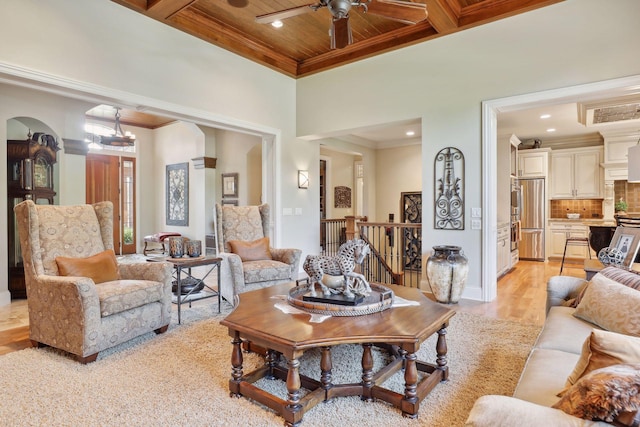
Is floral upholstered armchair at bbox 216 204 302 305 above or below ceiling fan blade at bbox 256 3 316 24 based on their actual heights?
below

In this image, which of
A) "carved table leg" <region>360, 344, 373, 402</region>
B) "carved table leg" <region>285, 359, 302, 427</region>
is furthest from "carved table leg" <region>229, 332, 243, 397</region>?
"carved table leg" <region>360, 344, 373, 402</region>

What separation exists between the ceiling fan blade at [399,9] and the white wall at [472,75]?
1.72 m

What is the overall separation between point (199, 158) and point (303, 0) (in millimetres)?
4582

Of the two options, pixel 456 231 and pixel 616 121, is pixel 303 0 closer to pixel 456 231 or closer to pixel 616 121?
pixel 456 231

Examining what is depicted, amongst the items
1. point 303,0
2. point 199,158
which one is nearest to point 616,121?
point 303,0

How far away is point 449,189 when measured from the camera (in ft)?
15.3

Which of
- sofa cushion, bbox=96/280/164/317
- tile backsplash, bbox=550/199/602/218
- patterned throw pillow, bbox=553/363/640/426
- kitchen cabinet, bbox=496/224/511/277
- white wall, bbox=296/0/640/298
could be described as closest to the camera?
patterned throw pillow, bbox=553/363/640/426

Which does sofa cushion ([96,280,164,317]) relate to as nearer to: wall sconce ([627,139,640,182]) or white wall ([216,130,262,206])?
white wall ([216,130,262,206])

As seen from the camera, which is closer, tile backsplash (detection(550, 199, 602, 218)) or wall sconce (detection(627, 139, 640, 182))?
wall sconce (detection(627, 139, 640, 182))

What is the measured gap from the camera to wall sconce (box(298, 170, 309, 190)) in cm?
621

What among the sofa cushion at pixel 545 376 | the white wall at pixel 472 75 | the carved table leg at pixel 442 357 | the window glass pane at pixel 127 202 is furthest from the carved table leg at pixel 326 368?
the window glass pane at pixel 127 202

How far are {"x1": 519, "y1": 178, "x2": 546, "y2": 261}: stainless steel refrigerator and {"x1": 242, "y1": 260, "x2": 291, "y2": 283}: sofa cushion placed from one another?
5.87m

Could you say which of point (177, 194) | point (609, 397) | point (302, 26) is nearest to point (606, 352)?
point (609, 397)

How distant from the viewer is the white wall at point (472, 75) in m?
3.67
